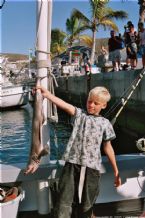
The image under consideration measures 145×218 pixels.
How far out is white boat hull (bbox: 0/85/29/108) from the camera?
2558cm

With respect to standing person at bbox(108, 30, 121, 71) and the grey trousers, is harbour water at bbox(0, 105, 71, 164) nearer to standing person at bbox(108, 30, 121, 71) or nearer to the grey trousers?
standing person at bbox(108, 30, 121, 71)

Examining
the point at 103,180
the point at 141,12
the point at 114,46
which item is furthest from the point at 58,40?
the point at 103,180

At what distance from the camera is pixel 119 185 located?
397 cm

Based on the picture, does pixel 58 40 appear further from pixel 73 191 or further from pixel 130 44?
pixel 73 191

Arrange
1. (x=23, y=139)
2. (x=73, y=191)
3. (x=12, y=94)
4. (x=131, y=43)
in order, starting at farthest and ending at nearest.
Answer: (x=12, y=94) → (x=23, y=139) → (x=131, y=43) → (x=73, y=191)

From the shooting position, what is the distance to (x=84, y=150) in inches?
140

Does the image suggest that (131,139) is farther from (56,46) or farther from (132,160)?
(56,46)

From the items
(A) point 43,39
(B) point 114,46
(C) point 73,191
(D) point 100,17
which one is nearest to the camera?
(C) point 73,191

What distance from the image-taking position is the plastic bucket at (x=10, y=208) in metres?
3.84

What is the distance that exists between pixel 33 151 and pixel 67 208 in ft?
2.23

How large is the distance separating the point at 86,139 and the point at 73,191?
20.9 inches

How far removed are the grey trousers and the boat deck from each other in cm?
71

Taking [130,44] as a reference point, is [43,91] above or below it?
below

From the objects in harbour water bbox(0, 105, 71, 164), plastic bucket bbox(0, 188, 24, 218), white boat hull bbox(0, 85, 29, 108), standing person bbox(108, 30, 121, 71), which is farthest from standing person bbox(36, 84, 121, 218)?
white boat hull bbox(0, 85, 29, 108)
